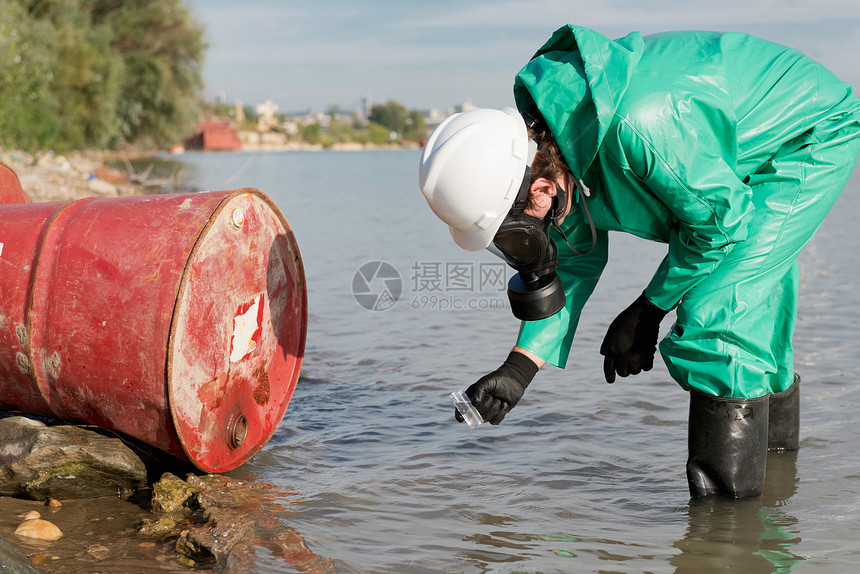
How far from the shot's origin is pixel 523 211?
259 cm

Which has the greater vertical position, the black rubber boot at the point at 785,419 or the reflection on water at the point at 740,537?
the black rubber boot at the point at 785,419

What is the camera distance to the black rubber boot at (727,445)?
8.76ft

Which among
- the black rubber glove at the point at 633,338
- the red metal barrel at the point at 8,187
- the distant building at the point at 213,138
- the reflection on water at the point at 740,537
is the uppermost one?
the red metal barrel at the point at 8,187

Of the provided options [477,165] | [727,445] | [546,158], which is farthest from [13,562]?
[727,445]

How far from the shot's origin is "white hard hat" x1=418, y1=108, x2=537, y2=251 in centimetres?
246

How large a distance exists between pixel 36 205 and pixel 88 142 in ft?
73.7

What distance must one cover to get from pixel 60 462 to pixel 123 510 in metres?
0.29

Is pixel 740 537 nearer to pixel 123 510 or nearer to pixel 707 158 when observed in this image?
pixel 707 158

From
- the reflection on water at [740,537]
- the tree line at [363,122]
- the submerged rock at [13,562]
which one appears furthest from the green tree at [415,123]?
the submerged rock at [13,562]

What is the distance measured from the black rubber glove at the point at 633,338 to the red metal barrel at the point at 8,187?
9.40ft

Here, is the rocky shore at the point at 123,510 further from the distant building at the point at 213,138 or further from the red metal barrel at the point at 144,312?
the distant building at the point at 213,138

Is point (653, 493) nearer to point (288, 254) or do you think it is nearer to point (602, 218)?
point (602, 218)

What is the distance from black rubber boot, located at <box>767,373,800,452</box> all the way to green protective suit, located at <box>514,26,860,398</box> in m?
0.67

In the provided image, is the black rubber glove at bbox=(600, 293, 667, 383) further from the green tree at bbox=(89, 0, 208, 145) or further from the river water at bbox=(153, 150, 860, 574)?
the green tree at bbox=(89, 0, 208, 145)
